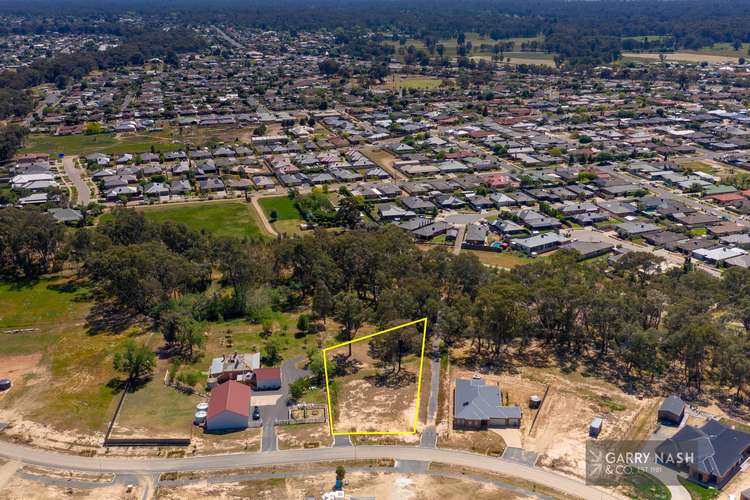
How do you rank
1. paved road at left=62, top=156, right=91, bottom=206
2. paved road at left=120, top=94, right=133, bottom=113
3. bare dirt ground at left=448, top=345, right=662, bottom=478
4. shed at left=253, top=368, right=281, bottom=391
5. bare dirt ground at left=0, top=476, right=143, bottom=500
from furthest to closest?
paved road at left=120, top=94, right=133, bottom=113 < paved road at left=62, top=156, right=91, bottom=206 < shed at left=253, top=368, right=281, bottom=391 < bare dirt ground at left=448, top=345, right=662, bottom=478 < bare dirt ground at left=0, top=476, right=143, bottom=500

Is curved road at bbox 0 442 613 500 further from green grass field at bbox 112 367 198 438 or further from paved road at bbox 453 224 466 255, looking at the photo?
paved road at bbox 453 224 466 255

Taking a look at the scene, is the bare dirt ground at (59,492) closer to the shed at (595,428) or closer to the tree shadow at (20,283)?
the shed at (595,428)

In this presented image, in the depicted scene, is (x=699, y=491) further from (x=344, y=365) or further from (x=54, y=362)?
(x=54, y=362)

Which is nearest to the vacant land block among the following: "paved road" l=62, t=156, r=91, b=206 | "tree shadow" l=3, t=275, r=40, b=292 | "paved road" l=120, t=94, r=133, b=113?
"tree shadow" l=3, t=275, r=40, b=292

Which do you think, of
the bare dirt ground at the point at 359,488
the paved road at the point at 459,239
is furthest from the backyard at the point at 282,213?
the bare dirt ground at the point at 359,488

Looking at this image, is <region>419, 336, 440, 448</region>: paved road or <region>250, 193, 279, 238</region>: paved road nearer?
<region>419, 336, 440, 448</region>: paved road

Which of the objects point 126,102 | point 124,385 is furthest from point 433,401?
point 126,102

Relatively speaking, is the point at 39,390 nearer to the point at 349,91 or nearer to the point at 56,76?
the point at 349,91
